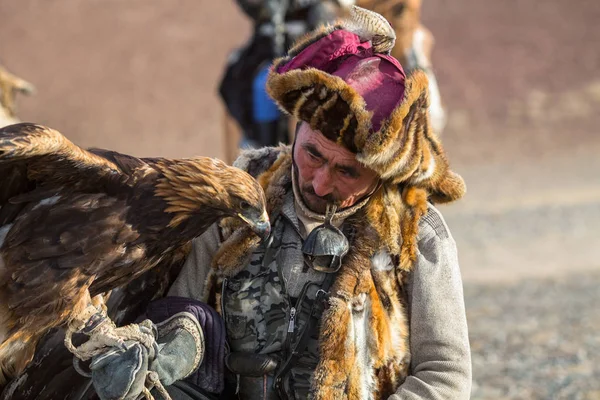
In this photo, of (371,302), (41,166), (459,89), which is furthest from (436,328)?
(459,89)

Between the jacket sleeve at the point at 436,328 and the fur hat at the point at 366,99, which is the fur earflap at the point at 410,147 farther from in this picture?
the jacket sleeve at the point at 436,328

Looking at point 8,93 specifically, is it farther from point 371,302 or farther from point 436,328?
point 436,328

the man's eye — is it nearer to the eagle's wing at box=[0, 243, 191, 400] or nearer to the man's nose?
the man's nose

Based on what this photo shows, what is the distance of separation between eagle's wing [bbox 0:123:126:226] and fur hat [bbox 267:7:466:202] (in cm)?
56

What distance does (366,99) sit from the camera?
9.23ft

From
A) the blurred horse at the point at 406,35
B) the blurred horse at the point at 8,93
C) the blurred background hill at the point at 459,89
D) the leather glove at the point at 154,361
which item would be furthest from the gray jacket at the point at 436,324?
the blurred background hill at the point at 459,89

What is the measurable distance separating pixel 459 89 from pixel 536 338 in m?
15.1

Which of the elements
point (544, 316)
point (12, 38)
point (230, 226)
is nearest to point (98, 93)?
point (12, 38)

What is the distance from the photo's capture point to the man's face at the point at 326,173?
113 inches

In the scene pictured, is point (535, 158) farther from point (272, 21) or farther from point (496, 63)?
point (272, 21)

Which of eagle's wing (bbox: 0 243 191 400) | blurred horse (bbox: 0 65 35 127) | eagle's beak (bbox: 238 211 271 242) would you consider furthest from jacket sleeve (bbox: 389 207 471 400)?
blurred horse (bbox: 0 65 35 127)

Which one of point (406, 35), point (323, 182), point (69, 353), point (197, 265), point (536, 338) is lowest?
point (536, 338)

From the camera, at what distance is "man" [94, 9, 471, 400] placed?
9.29 feet

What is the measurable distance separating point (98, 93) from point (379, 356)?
17725mm
